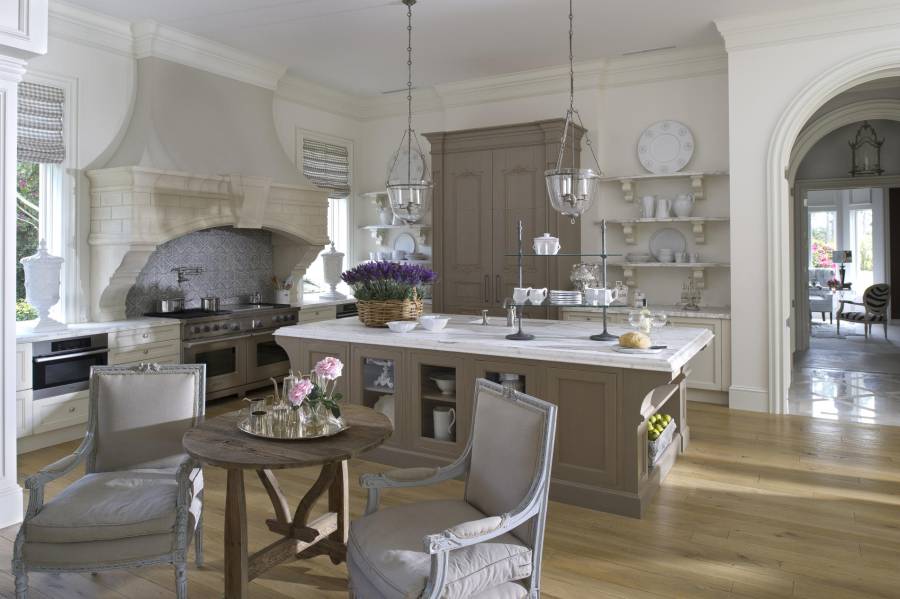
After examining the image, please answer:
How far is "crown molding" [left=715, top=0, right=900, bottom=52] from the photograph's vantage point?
4883mm

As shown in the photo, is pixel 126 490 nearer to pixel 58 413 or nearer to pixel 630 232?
pixel 58 413

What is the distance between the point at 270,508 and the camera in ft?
11.3

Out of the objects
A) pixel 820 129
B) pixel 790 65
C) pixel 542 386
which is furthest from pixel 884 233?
pixel 542 386

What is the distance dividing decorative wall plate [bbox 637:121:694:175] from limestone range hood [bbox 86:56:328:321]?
325 cm

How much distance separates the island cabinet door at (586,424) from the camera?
336 centimetres

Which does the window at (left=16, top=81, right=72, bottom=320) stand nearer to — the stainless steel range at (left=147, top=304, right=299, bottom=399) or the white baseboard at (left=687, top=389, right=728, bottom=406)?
the stainless steel range at (left=147, top=304, right=299, bottom=399)

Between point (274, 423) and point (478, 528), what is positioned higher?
point (274, 423)

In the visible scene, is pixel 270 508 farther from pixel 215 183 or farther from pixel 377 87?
pixel 377 87

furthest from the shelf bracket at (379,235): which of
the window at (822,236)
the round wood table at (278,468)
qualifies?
the window at (822,236)

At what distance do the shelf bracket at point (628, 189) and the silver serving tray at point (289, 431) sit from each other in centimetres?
457

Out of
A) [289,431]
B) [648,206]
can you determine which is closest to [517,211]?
[648,206]

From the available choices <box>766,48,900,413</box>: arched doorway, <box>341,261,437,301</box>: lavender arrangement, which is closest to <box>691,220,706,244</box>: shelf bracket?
<box>766,48,900,413</box>: arched doorway

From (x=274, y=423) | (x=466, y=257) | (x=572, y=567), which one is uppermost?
(x=466, y=257)

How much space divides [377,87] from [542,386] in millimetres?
4871
